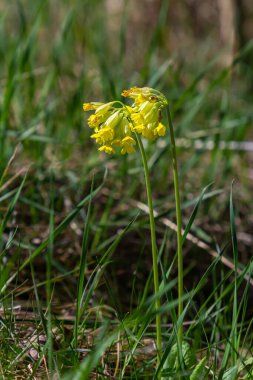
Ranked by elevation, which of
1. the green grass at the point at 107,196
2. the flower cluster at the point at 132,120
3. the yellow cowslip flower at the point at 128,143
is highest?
the flower cluster at the point at 132,120

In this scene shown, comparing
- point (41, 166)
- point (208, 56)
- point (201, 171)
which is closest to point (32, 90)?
point (41, 166)

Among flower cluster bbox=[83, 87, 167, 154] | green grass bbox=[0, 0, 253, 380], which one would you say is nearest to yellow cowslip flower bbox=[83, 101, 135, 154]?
flower cluster bbox=[83, 87, 167, 154]

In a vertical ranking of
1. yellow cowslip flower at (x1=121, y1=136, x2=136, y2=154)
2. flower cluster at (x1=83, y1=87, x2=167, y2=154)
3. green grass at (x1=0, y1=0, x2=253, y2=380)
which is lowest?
green grass at (x1=0, y1=0, x2=253, y2=380)

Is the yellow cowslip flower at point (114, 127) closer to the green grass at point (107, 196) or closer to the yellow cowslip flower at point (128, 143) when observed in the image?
the yellow cowslip flower at point (128, 143)

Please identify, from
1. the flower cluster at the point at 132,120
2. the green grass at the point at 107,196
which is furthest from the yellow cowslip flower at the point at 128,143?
the green grass at the point at 107,196

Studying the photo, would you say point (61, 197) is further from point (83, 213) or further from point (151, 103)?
point (151, 103)

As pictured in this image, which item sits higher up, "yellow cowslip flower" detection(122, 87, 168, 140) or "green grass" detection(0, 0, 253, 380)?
"yellow cowslip flower" detection(122, 87, 168, 140)

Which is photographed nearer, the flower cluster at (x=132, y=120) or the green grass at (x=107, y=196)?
the flower cluster at (x=132, y=120)

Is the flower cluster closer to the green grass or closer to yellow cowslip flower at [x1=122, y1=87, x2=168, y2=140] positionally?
yellow cowslip flower at [x1=122, y1=87, x2=168, y2=140]

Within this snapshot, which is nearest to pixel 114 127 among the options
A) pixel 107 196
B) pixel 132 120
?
pixel 132 120
